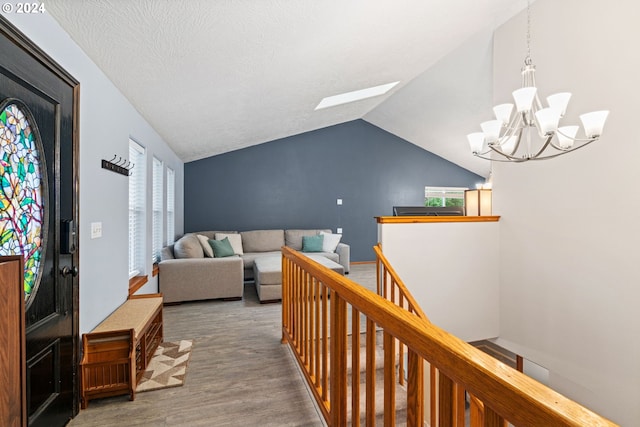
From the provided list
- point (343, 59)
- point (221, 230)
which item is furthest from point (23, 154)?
point (221, 230)

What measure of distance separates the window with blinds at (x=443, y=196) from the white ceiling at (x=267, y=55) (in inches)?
87.9

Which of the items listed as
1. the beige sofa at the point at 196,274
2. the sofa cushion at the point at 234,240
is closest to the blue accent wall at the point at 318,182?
the sofa cushion at the point at 234,240

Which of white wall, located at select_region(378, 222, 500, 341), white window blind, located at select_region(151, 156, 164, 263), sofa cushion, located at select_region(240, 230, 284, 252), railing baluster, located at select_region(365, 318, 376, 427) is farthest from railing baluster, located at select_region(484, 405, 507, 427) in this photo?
sofa cushion, located at select_region(240, 230, 284, 252)

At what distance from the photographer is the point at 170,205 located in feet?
17.4

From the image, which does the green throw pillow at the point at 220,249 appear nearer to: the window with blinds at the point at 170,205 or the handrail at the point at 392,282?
the window with blinds at the point at 170,205

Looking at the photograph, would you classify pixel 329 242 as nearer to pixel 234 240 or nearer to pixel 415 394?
pixel 234 240

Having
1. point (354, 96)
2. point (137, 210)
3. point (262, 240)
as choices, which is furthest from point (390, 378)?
point (262, 240)

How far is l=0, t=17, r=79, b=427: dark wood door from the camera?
4.52ft

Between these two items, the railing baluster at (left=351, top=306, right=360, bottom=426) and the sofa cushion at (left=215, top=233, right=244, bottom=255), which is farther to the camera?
the sofa cushion at (left=215, top=233, right=244, bottom=255)

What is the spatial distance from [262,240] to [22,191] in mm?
4880

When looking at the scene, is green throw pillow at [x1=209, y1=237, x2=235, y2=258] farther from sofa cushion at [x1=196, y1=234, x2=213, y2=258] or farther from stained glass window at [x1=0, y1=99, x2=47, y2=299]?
stained glass window at [x1=0, y1=99, x2=47, y2=299]

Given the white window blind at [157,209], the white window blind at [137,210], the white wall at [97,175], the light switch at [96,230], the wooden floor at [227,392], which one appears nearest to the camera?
the white wall at [97,175]

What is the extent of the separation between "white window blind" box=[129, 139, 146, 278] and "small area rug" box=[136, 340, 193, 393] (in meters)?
0.97

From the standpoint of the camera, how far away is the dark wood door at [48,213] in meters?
1.38
